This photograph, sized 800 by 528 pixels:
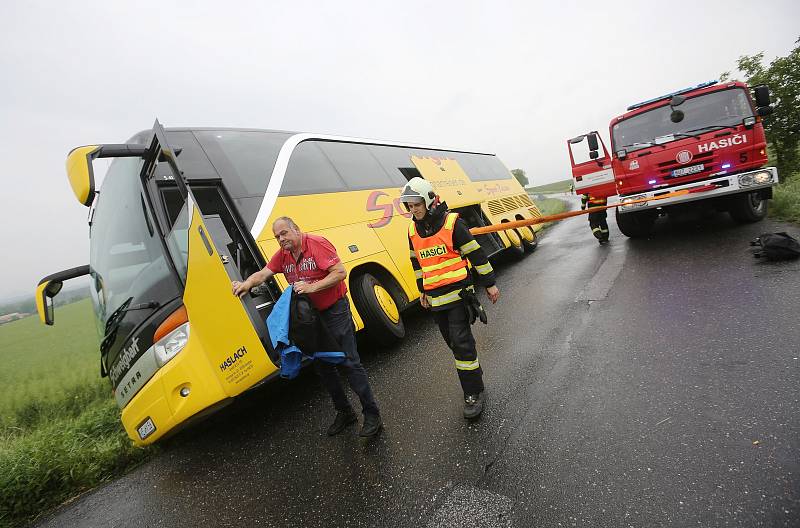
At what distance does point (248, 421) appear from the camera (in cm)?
396

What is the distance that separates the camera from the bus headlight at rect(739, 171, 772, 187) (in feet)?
19.0

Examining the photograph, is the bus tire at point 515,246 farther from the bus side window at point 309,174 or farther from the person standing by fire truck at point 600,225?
the bus side window at point 309,174

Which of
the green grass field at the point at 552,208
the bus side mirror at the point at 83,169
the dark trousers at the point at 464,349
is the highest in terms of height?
the bus side mirror at the point at 83,169

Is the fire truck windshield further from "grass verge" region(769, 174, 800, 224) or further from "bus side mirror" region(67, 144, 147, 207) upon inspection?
"bus side mirror" region(67, 144, 147, 207)

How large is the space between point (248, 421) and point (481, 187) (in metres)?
7.11

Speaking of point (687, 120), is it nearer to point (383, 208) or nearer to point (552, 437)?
point (383, 208)

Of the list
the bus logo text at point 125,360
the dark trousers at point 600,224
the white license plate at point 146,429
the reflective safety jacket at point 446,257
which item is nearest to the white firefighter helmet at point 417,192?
the reflective safety jacket at point 446,257

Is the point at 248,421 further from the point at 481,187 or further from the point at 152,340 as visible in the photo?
the point at 481,187

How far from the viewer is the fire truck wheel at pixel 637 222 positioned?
297 inches

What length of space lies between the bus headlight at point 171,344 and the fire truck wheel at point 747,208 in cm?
842

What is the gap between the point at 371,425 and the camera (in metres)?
3.08

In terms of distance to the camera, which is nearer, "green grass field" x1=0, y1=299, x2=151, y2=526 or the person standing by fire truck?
"green grass field" x1=0, y1=299, x2=151, y2=526

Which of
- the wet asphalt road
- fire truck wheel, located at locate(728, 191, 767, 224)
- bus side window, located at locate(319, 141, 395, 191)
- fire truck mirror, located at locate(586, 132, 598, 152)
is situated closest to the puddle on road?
the wet asphalt road

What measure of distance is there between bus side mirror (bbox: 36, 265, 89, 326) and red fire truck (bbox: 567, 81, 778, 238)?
7895 mm
